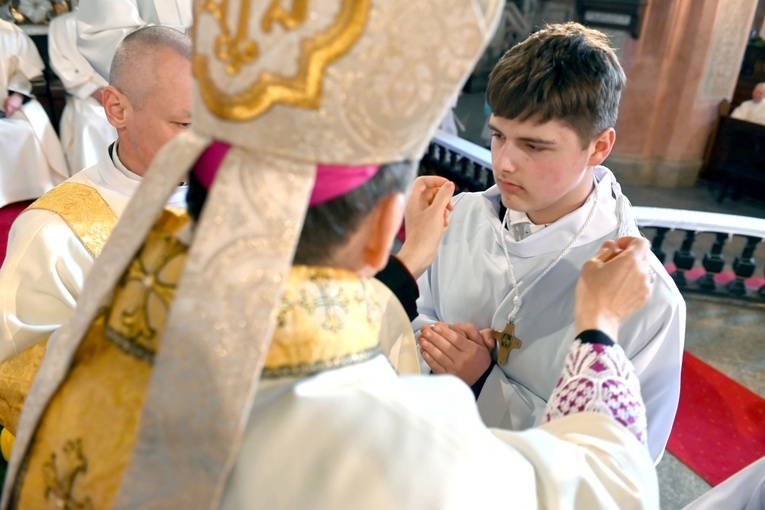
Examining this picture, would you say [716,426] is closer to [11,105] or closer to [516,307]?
[516,307]

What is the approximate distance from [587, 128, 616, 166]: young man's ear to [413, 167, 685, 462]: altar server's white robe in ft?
0.37

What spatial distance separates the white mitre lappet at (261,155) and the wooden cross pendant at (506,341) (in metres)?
1.15

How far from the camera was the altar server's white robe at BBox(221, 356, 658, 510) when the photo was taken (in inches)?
27.9

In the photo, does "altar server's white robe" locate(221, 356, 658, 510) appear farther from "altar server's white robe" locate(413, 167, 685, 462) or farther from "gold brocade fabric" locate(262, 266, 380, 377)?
"altar server's white robe" locate(413, 167, 685, 462)

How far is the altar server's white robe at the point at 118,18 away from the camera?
4480 mm

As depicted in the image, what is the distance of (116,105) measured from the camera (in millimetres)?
1928

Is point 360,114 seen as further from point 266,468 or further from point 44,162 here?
point 44,162

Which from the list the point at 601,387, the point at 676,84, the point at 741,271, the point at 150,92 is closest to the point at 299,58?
the point at 601,387

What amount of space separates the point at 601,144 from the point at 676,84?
6.68m

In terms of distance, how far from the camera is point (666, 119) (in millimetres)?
7551

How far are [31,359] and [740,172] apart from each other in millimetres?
7965

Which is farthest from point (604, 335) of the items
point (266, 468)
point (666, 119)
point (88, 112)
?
point (666, 119)

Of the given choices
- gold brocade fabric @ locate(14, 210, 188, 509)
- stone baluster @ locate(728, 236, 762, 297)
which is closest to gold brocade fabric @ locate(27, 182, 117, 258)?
gold brocade fabric @ locate(14, 210, 188, 509)

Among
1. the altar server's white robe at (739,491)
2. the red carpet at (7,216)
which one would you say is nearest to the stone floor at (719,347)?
the altar server's white robe at (739,491)
